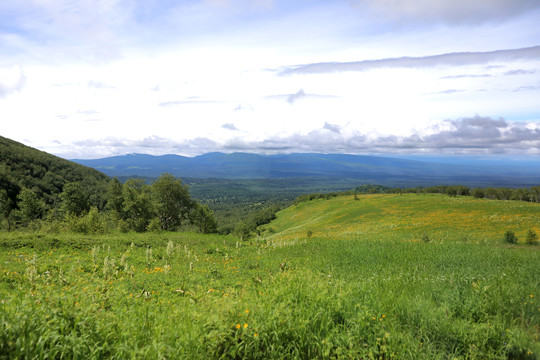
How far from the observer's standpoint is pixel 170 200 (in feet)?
124

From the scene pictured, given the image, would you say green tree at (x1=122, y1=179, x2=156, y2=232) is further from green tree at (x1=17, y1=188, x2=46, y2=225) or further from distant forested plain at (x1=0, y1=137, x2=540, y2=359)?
distant forested plain at (x1=0, y1=137, x2=540, y2=359)

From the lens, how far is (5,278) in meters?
6.90

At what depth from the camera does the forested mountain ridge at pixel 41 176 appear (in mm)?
79438

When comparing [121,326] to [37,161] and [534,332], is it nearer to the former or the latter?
[534,332]

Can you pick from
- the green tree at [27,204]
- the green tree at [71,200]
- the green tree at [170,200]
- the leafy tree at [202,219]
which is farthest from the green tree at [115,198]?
the leafy tree at [202,219]

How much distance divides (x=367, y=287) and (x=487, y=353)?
2.22 metres

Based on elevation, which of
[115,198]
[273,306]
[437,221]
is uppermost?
[273,306]

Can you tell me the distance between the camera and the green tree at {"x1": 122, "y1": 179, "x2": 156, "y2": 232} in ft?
109

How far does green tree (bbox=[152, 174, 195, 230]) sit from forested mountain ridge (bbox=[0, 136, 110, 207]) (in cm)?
5393

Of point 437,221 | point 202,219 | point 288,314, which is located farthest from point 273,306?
point 202,219

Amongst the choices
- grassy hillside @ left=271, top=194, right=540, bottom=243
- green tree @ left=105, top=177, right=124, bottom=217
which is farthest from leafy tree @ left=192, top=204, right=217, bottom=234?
grassy hillside @ left=271, top=194, right=540, bottom=243

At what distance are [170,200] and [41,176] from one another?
301 ft

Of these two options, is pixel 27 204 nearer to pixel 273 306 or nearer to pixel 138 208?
pixel 138 208

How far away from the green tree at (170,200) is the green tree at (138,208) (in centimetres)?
121
